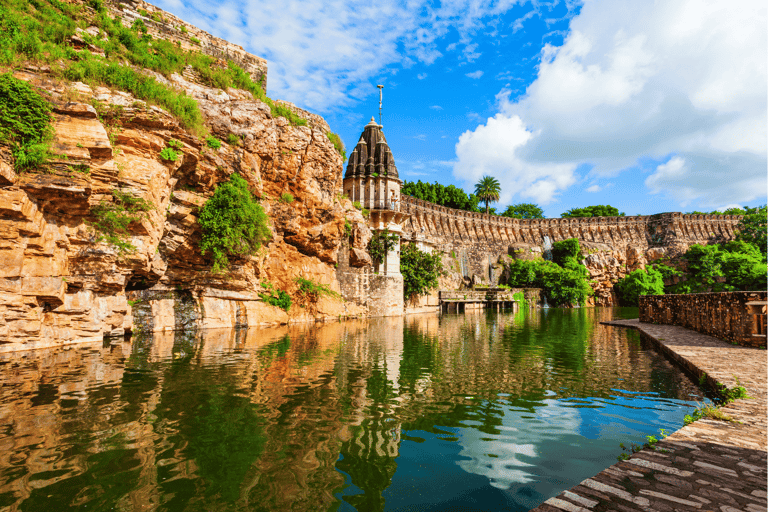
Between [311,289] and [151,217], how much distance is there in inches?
454

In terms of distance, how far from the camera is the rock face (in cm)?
1313

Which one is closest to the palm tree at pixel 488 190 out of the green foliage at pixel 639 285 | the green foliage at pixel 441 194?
the green foliage at pixel 441 194

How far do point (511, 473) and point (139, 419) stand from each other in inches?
230

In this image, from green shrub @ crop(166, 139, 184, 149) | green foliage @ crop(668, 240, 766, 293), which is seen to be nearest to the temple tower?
green shrub @ crop(166, 139, 184, 149)

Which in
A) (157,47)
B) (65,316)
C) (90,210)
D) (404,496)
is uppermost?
(157,47)

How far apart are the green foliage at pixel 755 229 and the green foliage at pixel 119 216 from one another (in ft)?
263

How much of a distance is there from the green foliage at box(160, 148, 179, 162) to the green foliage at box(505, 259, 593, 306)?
49.7 metres

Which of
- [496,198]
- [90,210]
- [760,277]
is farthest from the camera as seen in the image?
[496,198]

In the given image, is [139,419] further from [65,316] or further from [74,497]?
[65,316]

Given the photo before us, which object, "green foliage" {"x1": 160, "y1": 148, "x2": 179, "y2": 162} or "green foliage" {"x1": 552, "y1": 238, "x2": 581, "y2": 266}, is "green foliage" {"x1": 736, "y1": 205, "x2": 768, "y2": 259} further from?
"green foliage" {"x1": 160, "y1": 148, "x2": 179, "y2": 162}

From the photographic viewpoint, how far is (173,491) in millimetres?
4402

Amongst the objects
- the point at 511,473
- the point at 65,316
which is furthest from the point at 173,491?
the point at 65,316

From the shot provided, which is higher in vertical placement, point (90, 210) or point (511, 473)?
point (90, 210)

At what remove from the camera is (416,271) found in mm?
38781
